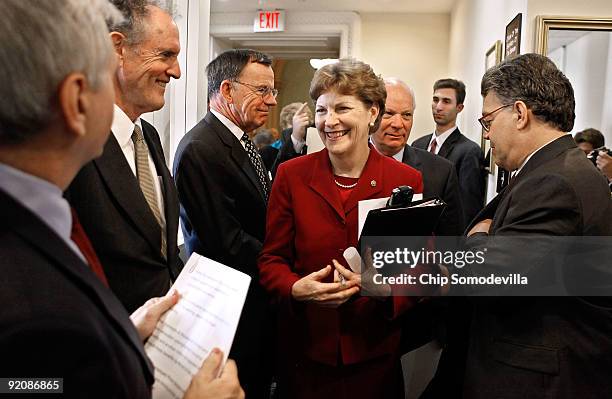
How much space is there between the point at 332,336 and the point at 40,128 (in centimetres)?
128

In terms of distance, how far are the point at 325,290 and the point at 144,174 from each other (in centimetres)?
62

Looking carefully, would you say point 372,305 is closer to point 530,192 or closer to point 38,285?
point 530,192

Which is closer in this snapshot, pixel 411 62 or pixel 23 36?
pixel 23 36

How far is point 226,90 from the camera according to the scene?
263 cm

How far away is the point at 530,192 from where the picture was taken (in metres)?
1.52

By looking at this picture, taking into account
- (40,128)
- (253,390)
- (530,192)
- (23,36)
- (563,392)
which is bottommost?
(253,390)

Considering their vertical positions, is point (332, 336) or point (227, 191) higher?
point (227, 191)

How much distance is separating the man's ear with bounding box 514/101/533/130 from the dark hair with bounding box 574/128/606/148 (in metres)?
1.24

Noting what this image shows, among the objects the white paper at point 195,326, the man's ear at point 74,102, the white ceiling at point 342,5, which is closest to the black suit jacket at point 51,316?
the man's ear at point 74,102

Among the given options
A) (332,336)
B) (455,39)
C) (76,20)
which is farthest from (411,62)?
(76,20)

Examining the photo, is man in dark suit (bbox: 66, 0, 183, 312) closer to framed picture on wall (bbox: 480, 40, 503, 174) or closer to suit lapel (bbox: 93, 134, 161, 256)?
suit lapel (bbox: 93, 134, 161, 256)

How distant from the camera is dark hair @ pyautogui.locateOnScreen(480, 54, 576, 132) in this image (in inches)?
64.1

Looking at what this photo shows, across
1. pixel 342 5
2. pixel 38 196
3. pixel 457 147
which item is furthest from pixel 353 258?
pixel 342 5

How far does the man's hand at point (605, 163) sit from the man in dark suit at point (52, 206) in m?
2.16
